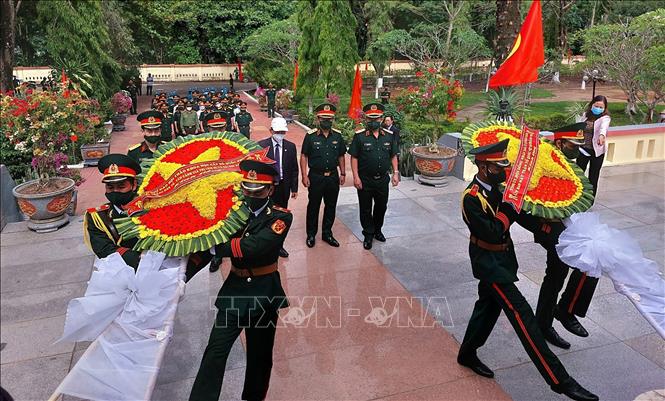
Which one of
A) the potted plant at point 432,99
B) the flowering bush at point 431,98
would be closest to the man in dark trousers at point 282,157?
the potted plant at point 432,99

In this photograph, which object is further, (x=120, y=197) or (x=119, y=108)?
(x=119, y=108)

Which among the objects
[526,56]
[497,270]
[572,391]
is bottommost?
[572,391]

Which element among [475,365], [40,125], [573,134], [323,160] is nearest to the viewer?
[475,365]

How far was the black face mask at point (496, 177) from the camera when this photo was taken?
12.4 ft

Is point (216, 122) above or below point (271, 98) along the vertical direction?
above

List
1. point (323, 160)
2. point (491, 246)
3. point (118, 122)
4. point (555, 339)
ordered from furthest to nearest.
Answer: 1. point (118, 122)
2. point (323, 160)
3. point (555, 339)
4. point (491, 246)

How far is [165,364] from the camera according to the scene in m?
4.28

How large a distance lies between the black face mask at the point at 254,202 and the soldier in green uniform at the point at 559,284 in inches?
80.3

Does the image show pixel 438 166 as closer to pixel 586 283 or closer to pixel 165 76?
pixel 586 283

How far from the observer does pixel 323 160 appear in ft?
21.0

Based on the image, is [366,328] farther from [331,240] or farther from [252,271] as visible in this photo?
[331,240]

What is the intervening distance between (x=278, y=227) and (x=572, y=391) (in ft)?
7.72

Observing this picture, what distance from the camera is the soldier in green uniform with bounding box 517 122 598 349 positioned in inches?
160

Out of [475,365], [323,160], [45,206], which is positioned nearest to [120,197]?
[323,160]
